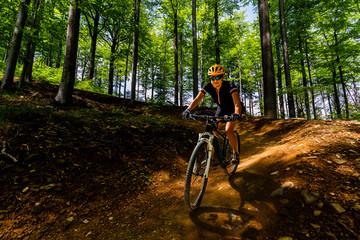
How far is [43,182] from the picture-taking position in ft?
10.3

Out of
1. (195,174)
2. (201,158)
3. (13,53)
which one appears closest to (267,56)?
(201,158)

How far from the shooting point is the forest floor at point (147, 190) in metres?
2.38

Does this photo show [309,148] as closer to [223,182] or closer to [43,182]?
[223,182]

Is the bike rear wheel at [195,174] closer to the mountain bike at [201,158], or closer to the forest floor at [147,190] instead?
the mountain bike at [201,158]

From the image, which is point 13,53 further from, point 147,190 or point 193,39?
point 193,39

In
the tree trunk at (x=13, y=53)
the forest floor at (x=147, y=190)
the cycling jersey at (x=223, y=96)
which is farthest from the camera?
the tree trunk at (x=13, y=53)

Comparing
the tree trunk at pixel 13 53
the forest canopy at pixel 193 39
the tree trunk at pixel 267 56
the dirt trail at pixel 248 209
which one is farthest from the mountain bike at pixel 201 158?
the tree trunk at pixel 13 53

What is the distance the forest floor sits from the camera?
2.38 meters

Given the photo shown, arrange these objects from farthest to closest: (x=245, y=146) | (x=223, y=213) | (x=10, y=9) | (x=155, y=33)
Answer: (x=155, y=33) → (x=10, y=9) → (x=245, y=146) → (x=223, y=213)

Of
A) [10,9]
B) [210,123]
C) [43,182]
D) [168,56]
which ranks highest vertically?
[168,56]

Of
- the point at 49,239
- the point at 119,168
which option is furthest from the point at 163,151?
the point at 49,239

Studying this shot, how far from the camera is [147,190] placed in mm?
3914

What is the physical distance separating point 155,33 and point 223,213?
2984 centimetres

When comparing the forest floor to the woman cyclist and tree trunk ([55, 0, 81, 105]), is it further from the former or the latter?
tree trunk ([55, 0, 81, 105])
